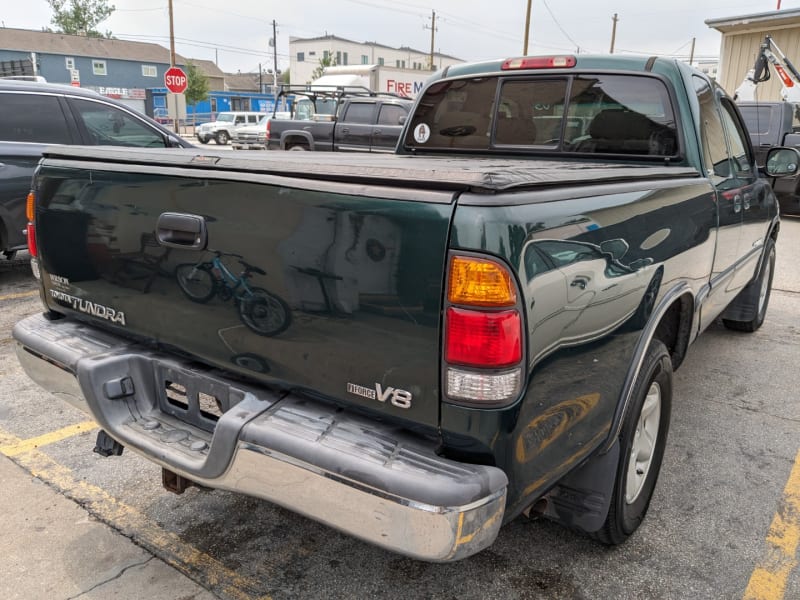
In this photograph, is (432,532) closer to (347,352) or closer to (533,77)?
(347,352)

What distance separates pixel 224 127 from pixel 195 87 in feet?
95.5

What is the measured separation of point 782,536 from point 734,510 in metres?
0.22

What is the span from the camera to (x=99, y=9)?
6612 centimetres

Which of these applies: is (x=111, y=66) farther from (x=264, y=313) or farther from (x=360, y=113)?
(x=264, y=313)

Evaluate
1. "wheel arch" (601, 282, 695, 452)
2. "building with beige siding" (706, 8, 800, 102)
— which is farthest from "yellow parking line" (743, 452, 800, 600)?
"building with beige siding" (706, 8, 800, 102)

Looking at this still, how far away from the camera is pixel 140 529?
9.11 ft

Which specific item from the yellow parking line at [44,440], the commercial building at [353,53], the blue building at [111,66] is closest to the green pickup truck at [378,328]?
the yellow parking line at [44,440]

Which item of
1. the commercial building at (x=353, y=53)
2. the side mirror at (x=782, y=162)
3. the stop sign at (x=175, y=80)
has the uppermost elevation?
the commercial building at (x=353, y=53)

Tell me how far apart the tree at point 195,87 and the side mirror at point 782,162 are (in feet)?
202

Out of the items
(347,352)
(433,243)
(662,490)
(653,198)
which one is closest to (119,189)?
(347,352)

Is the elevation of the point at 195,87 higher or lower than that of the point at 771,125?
higher

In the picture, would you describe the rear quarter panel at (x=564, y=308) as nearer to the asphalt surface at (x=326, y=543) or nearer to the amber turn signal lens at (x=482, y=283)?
the amber turn signal lens at (x=482, y=283)

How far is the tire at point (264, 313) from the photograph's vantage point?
6.67 ft

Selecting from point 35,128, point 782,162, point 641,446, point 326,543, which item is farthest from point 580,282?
point 35,128
